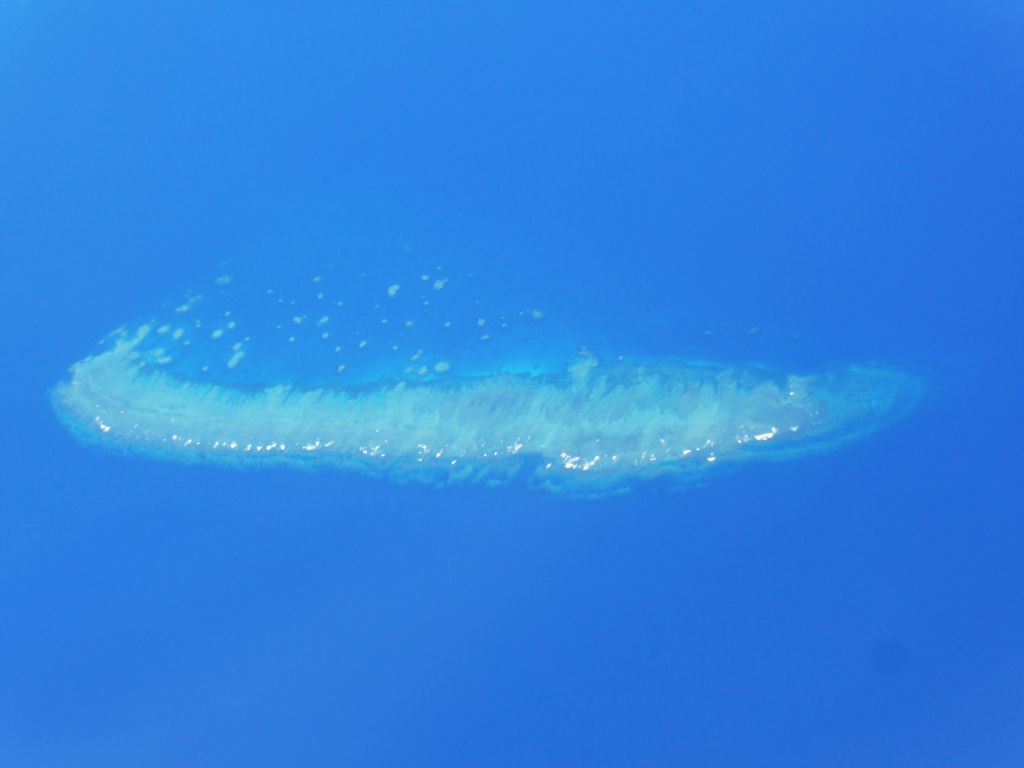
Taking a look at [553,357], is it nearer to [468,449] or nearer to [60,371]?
[468,449]

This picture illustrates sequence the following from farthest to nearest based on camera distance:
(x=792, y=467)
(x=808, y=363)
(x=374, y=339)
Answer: (x=374, y=339) < (x=808, y=363) < (x=792, y=467)

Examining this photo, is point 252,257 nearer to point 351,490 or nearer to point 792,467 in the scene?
point 351,490

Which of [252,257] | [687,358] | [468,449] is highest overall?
[252,257]

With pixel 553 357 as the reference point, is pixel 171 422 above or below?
below

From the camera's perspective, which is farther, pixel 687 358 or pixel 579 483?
pixel 687 358

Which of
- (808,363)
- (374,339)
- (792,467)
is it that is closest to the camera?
(792,467)

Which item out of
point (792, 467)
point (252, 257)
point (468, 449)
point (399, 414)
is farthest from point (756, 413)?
point (252, 257)
